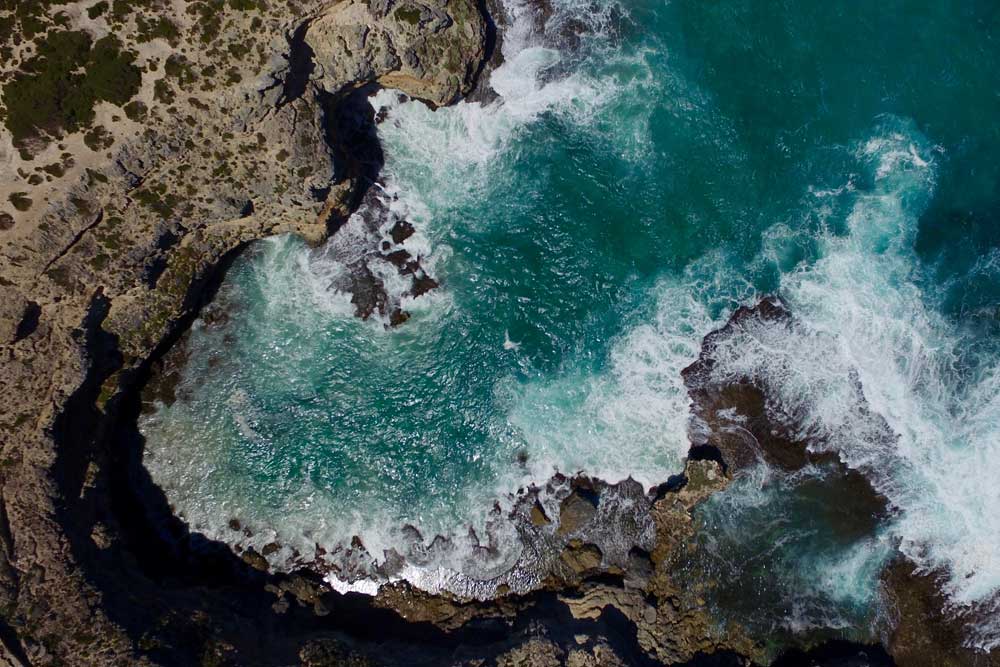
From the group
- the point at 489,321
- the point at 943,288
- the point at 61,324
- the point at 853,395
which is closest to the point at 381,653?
the point at 489,321

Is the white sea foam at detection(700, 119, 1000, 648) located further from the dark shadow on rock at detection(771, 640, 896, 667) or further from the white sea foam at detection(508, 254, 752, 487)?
the dark shadow on rock at detection(771, 640, 896, 667)

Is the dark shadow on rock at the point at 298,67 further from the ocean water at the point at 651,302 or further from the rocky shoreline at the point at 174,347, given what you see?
the ocean water at the point at 651,302

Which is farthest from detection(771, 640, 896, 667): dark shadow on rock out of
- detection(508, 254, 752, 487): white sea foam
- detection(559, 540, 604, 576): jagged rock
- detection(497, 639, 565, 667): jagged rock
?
detection(497, 639, 565, 667): jagged rock

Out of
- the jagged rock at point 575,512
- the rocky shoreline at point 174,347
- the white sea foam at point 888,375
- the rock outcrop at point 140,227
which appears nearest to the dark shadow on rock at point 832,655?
the rocky shoreline at point 174,347

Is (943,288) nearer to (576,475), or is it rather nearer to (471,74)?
(576,475)

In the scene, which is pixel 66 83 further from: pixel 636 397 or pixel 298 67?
pixel 636 397
